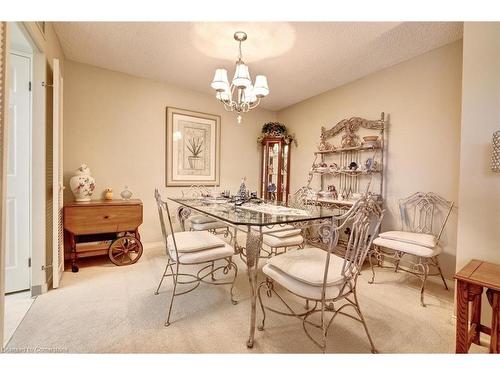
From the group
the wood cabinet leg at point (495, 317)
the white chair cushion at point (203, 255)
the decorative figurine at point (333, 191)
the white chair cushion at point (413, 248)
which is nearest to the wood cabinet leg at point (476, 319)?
the wood cabinet leg at point (495, 317)

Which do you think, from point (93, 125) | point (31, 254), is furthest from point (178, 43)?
point (31, 254)

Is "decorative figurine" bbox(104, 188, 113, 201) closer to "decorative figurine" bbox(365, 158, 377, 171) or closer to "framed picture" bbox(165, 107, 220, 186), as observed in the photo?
"framed picture" bbox(165, 107, 220, 186)

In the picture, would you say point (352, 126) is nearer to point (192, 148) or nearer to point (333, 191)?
point (333, 191)

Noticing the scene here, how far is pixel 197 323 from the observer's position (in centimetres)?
161

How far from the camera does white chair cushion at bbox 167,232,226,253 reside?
5.63 feet

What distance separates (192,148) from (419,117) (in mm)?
3174

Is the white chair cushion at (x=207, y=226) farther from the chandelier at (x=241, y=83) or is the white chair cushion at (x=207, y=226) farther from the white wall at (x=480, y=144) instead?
the white wall at (x=480, y=144)

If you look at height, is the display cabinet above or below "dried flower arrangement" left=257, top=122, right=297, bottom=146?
below

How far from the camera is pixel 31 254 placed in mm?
1957

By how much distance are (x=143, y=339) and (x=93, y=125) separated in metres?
2.81

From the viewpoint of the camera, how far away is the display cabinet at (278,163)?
431 cm

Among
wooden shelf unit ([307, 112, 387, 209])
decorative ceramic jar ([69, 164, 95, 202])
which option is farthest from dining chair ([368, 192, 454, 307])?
decorative ceramic jar ([69, 164, 95, 202])

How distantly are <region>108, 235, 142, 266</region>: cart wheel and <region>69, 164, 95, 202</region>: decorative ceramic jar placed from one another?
65 cm

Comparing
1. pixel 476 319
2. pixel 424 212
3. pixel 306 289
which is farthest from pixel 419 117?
pixel 306 289
